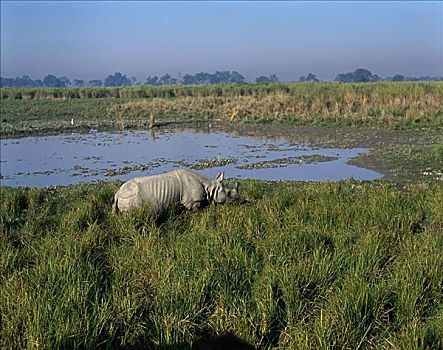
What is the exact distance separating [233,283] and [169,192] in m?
4.40

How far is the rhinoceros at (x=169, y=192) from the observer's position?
10094mm

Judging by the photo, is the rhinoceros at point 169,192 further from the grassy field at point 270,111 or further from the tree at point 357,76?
the tree at point 357,76

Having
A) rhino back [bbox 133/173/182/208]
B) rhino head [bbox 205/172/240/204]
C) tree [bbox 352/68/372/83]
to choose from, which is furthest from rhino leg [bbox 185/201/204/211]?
tree [bbox 352/68/372/83]

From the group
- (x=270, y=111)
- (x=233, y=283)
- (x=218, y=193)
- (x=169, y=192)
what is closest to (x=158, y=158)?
(x=218, y=193)

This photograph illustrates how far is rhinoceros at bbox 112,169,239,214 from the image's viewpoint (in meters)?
10.1

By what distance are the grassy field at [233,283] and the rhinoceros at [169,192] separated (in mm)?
1187

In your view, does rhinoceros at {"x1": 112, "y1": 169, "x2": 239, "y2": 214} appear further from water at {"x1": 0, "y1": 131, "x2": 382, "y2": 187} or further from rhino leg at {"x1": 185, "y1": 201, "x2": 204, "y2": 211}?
water at {"x1": 0, "y1": 131, "x2": 382, "y2": 187}

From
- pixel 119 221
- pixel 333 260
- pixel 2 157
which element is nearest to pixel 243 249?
pixel 333 260

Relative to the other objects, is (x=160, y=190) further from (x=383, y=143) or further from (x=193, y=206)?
(x=383, y=143)

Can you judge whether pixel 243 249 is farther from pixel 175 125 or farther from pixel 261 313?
pixel 175 125

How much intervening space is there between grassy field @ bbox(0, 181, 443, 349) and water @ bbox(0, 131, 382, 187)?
9.29 m

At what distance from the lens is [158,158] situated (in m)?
22.8

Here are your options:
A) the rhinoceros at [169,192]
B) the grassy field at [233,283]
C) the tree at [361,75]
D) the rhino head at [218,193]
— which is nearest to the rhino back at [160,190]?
the rhinoceros at [169,192]

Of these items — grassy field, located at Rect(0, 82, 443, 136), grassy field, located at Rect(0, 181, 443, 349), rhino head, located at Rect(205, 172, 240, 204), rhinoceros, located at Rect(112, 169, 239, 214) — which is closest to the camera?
grassy field, located at Rect(0, 181, 443, 349)
